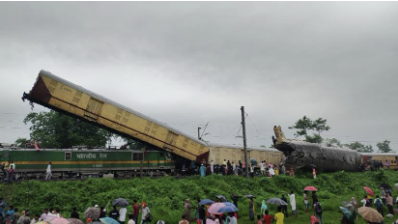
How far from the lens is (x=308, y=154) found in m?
22.4

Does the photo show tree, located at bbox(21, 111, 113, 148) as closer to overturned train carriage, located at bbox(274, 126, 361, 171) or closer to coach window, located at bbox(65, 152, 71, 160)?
coach window, located at bbox(65, 152, 71, 160)

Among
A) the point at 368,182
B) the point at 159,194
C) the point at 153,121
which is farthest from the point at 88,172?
the point at 368,182

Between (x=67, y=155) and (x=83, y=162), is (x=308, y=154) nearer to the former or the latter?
(x=83, y=162)

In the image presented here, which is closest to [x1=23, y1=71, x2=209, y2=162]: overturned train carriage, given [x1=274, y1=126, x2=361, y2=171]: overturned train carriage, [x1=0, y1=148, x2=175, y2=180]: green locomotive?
[x1=0, y1=148, x2=175, y2=180]: green locomotive

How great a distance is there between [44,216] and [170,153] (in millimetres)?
14616

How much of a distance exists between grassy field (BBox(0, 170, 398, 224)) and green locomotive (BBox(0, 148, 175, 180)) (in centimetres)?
364

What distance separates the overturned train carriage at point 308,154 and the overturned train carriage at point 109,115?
20.4 ft

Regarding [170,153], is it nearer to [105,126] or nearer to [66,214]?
[105,126]

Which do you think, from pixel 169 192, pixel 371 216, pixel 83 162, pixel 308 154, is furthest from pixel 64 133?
pixel 371 216

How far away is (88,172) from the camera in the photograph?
69.6 ft

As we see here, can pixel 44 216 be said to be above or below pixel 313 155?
below

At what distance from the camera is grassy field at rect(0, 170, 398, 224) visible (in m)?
14.0

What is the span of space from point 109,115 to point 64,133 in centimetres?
2080

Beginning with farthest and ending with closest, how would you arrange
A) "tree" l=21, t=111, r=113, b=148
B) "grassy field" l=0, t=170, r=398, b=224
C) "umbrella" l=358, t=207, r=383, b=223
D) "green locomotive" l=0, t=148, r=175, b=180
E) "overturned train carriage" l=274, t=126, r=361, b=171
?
"tree" l=21, t=111, r=113, b=148 → "overturned train carriage" l=274, t=126, r=361, b=171 → "green locomotive" l=0, t=148, r=175, b=180 → "grassy field" l=0, t=170, r=398, b=224 → "umbrella" l=358, t=207, r=383, b=223
